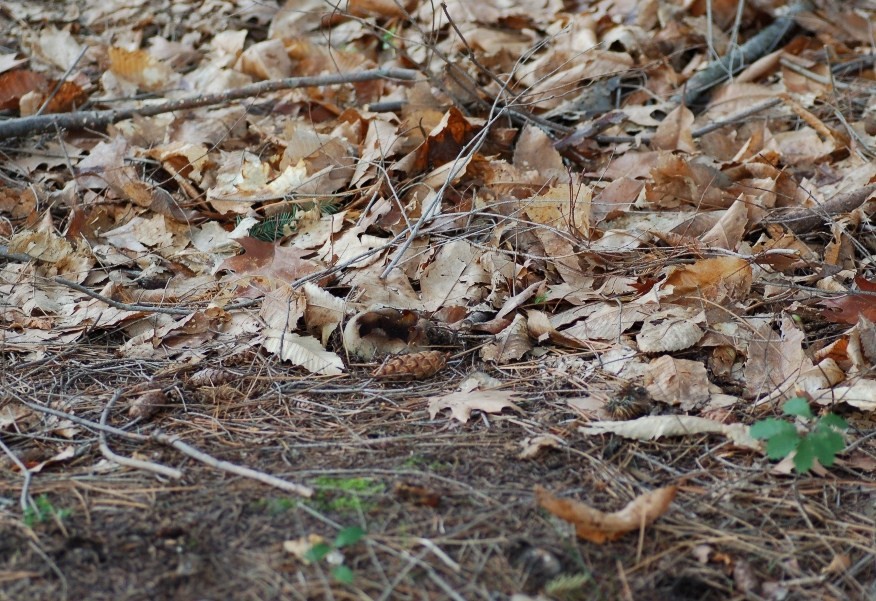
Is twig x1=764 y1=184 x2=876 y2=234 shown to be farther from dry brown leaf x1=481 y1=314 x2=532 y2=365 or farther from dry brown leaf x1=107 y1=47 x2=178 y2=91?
dry brown leaf x1=107 y1=47 x2=178 y2=91

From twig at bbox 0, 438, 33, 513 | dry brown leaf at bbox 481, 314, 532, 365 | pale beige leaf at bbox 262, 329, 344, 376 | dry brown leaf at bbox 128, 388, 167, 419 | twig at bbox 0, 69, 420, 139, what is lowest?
dry brown leaf at bbox 481, 314, 532, 365

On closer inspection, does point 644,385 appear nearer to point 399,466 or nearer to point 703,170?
point 399,466

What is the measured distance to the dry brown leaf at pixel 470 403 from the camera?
2070 millimetres

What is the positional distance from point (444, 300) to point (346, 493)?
103 centimetres

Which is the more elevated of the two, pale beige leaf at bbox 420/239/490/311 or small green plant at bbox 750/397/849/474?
small green plant at bbox 750/397/849/474

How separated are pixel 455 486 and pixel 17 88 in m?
3.37

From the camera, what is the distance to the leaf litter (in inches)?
64.4

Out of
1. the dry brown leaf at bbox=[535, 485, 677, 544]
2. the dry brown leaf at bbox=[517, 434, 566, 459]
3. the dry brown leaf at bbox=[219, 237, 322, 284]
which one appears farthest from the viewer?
the dry brown leaf at bbox=[219, 237, 322, 284]

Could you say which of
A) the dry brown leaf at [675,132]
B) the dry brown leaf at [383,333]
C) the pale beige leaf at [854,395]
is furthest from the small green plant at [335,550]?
the dry brown leaf at [675,132]

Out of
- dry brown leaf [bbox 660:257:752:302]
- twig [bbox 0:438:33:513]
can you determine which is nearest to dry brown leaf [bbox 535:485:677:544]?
dry brown leaf [bbox 660:257:752:302]

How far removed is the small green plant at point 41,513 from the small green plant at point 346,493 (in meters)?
0.54

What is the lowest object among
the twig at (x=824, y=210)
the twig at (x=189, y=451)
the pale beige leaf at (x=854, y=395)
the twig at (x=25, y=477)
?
the twig at (x=824, y=210)

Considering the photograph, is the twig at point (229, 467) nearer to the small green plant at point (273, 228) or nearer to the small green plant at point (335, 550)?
the small green plant at point (335, 550)

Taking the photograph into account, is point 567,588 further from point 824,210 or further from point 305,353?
point 824,210
